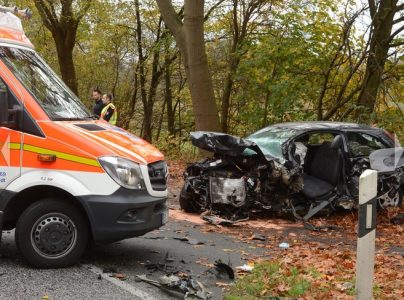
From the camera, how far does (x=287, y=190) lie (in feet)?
30.3

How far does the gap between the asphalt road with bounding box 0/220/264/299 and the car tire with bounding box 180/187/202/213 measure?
4.50ft

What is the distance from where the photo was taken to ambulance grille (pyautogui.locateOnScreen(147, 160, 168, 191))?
593 centimetres

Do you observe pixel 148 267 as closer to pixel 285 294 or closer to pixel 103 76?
pixel 285 294

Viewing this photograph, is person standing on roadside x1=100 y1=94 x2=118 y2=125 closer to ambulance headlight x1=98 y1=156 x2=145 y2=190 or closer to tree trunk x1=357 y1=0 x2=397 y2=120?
tree trunk x1=357 y1=0 x2=397 y2=120

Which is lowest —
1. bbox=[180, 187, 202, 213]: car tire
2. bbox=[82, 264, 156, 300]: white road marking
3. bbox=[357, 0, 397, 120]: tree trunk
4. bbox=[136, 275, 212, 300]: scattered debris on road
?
bbox=[82, 264, 156, 300]: white road marking

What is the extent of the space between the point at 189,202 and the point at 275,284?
4.31 metres

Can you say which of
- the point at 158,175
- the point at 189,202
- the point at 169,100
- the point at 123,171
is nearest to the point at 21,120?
the point at 123,171

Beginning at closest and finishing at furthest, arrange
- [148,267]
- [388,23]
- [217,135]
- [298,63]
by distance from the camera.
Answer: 1. [148,267]
2. [217,135]
3. [388,23]
4. [298,63]

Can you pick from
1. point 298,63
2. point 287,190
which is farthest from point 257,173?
point 298,63

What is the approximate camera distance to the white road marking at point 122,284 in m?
4.98

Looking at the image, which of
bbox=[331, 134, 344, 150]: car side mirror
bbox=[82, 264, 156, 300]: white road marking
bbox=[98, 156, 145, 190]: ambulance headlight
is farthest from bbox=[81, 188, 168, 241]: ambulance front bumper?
bbox=[331, 134, 344, 150]: car side mirror

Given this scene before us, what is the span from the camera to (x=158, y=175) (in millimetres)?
6078

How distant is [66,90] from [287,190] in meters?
4.32

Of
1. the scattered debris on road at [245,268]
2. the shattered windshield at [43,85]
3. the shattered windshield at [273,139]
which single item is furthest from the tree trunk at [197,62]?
the scattered debris on road at [245,268]
